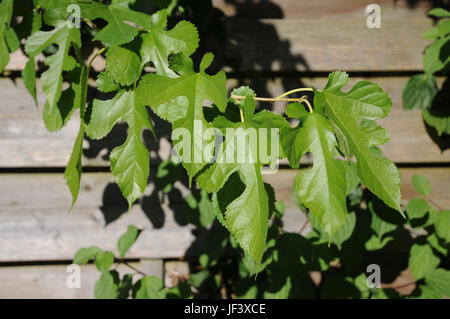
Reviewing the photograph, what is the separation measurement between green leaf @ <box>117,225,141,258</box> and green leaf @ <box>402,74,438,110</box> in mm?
1375

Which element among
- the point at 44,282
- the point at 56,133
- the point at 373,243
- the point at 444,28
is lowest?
the point at 44,282

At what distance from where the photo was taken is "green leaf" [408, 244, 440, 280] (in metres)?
1.54

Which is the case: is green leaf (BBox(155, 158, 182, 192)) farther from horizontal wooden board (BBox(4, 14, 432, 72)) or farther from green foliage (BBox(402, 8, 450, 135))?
green foliage (BBox(402, 8, 450, 135))

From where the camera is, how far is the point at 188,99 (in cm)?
63

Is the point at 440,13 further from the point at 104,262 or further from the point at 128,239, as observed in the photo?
the point at 104,262

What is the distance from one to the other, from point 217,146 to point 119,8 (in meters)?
0.48

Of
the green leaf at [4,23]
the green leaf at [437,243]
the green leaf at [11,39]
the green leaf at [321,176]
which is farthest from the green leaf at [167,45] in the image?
the green leaf at [437,243]

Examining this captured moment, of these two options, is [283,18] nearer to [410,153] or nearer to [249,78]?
[249,78]

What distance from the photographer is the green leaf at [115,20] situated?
0.73m

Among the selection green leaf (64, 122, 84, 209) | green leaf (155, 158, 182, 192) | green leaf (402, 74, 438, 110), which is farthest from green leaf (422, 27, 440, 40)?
green leaf (64, 122, 84, 209)

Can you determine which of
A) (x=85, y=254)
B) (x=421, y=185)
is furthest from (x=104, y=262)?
(x=421, y=185)

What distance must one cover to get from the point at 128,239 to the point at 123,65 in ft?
3.20

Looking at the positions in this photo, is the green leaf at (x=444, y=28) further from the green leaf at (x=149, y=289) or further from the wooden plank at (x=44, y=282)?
the wooden plank at (x=44, y=282)

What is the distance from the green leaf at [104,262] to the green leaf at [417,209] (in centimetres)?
134
